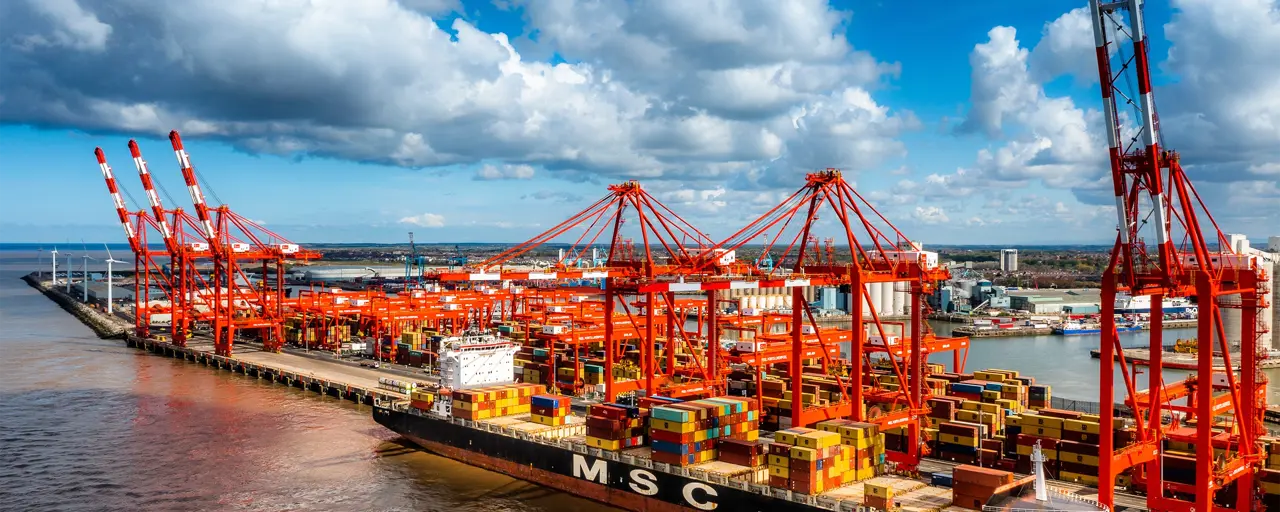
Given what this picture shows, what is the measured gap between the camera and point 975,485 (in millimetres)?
21062

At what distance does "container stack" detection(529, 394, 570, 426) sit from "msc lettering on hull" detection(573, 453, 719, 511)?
355cm

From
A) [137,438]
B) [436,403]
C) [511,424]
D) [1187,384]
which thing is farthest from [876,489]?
[137,438]

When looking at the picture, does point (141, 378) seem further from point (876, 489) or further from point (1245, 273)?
point (1245, 273)

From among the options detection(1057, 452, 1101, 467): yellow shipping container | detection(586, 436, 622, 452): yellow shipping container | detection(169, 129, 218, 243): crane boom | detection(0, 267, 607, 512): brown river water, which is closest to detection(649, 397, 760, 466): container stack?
detection(586, 436, 622, 452): yellow shipping container

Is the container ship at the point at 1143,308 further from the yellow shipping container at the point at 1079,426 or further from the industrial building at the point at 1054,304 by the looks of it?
the yellow shipping container at the point at 1079,426

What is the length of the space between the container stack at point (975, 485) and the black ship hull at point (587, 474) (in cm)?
305

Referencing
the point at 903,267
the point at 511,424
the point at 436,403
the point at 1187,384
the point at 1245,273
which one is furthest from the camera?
the point at 436,403

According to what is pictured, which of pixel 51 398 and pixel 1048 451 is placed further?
pixel 51 398

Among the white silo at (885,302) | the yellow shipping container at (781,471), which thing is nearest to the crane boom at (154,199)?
the yellow shipping container at (781,471)

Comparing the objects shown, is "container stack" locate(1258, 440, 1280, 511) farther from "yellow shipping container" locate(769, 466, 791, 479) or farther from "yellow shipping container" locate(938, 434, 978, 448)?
"yellow shipping container" locate(769, 466, 791, 479)

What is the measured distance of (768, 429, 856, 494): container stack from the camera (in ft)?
73.5

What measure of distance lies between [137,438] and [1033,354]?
186 feet

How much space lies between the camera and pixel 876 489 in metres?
21.5

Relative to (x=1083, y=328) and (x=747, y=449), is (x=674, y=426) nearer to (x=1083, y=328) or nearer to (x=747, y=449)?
(x=747, y=449)
